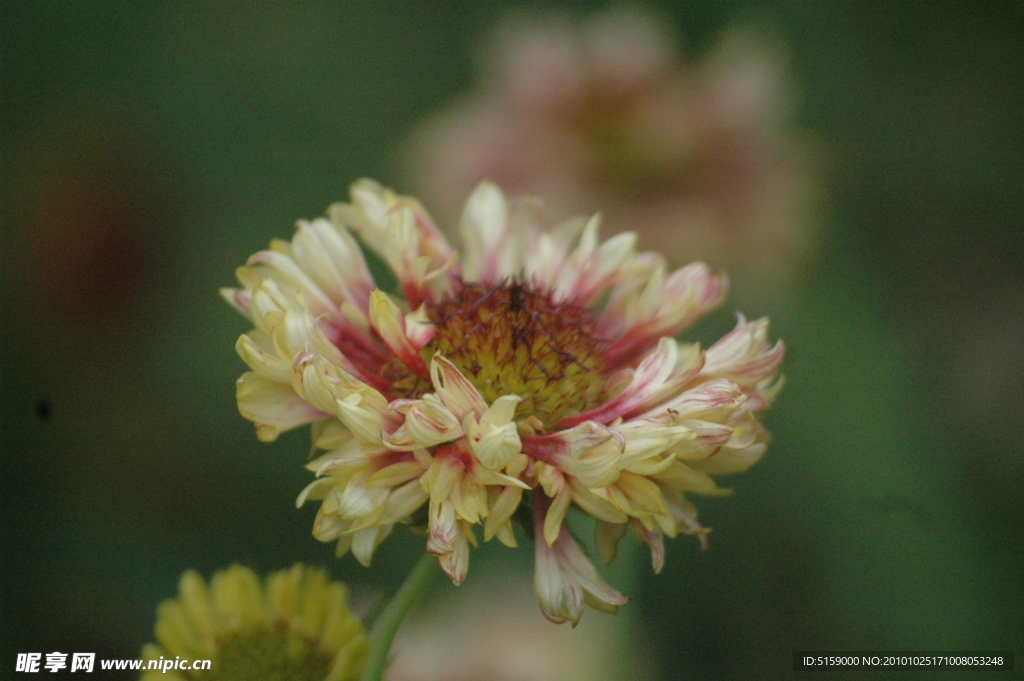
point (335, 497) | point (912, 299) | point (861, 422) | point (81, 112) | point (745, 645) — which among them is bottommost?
point (745, 645)

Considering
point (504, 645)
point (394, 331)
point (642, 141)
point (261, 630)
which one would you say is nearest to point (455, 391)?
point (394, 331)

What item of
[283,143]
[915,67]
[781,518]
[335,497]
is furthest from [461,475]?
[915,67]

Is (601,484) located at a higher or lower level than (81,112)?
lower

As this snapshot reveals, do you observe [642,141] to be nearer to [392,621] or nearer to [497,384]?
[497,384]

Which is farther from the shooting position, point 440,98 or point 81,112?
point 440,98

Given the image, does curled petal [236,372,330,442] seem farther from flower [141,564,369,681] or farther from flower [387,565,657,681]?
flower [387,565,657,681]

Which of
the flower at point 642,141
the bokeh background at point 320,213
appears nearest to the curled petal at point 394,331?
the bokeh background at point 320,213

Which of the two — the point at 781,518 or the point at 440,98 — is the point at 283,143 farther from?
the point at 781,518
